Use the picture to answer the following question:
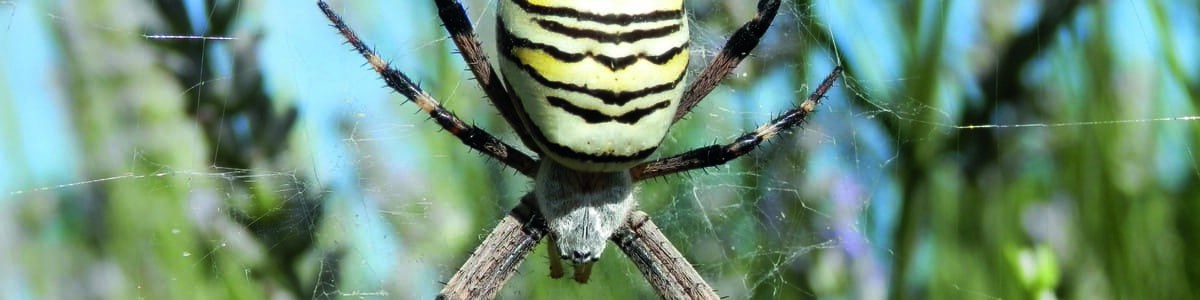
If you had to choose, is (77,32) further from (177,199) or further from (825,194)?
(825,194)

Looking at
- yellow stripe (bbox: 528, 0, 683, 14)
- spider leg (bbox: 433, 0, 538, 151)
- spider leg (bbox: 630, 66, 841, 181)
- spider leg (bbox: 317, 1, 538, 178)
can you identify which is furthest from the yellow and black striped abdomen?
spider leg (bbox: 630, 66, 841, 181)

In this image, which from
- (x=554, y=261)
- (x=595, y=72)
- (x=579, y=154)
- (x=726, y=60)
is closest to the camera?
(x=595, y=72)

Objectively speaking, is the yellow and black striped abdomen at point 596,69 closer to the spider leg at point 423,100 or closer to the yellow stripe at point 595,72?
the yellow stripe at point 595,72

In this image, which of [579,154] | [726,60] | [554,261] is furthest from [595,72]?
[554,261]

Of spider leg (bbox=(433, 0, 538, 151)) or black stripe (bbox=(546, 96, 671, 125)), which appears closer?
black stripe (bbox=(546, 96, 671, 125))

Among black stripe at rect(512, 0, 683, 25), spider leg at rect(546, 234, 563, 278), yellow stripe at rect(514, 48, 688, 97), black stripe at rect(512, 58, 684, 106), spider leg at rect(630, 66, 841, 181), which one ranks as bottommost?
spider leg at rect(546, 234, 563, 278)

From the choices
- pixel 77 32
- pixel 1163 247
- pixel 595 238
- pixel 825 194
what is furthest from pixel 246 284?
pixel 1163 247

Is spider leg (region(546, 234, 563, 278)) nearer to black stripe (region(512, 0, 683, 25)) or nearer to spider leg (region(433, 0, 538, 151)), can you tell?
Result: spider leg (region(433, 0, 538, 151))

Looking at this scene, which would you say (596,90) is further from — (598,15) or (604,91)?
(598,15)
